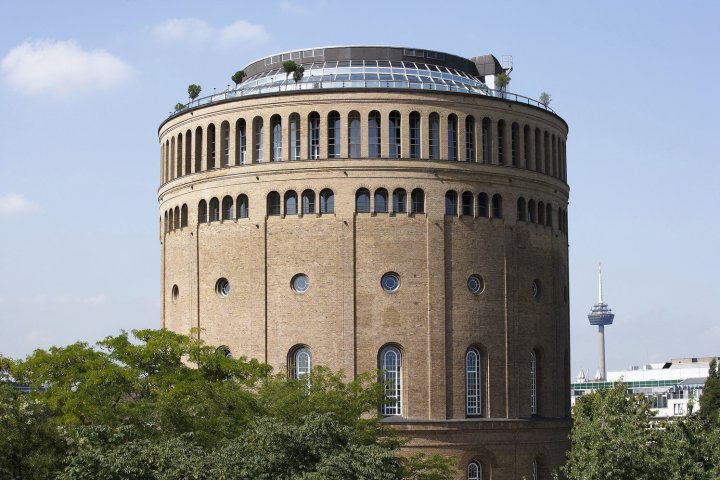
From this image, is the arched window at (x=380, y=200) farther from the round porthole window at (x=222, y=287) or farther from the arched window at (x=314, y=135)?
the round porthole window at (x=222, y=287)

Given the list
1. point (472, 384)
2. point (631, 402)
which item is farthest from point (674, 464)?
point (472, 384)

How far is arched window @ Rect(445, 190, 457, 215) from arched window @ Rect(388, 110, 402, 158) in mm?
3225

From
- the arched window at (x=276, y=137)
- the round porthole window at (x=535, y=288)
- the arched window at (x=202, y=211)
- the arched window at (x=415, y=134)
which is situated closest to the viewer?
the arched window at (x=415, y=134)

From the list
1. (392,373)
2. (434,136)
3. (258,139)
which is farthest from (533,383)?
(258,139)

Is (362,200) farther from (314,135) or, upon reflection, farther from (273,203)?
(273,203)

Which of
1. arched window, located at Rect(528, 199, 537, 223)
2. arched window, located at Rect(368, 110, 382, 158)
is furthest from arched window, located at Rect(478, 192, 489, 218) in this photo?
arched window, located at Rect(368, 110, 382, 158)

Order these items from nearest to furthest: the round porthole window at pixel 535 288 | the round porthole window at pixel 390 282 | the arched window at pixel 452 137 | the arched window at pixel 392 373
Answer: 1. the arched window at pixel 392 373
2. the round porthole window at pixel 390 282
3. the arched window at pixel 452 137
4. the round porthole window at pixel 535 288

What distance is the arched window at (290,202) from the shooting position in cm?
6025

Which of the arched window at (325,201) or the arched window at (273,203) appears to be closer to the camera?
the arched window at (325,201)

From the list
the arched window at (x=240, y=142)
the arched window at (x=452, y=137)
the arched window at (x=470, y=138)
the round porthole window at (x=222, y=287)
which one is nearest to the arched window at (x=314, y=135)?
the arched window at (x=240, y=142)

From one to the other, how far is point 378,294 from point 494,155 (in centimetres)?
975

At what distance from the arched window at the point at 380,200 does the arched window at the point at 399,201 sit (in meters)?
0.50

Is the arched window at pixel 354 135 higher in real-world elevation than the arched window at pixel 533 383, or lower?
higher

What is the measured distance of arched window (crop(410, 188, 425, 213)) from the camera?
59.9 meters
